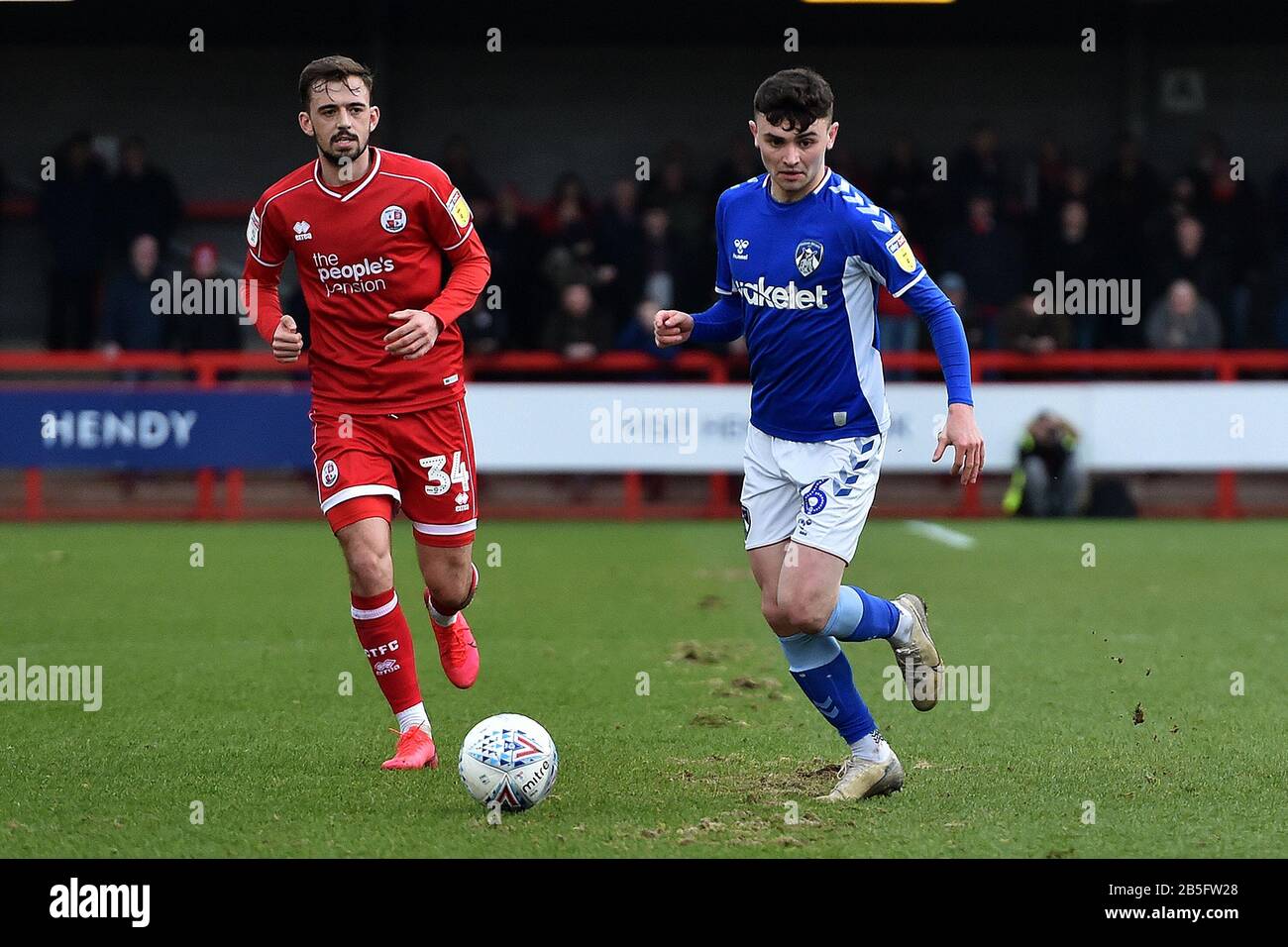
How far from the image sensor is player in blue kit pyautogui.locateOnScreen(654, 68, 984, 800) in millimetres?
5324

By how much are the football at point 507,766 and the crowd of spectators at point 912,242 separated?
9782 mm

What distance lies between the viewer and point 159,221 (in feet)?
53.7

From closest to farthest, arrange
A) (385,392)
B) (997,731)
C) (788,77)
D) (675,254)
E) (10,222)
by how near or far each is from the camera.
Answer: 1. (788,77)
2. (385,392)
3. (997,731)
4. (675,254)
5. (10,222)

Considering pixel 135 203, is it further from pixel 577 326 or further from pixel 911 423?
pixel 911 423

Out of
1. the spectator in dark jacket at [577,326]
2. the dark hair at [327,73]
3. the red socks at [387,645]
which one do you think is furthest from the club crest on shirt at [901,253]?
the spectator in dark jacket at [577,326]

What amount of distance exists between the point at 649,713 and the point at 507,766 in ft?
5.75

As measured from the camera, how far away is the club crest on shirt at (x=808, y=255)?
538cm

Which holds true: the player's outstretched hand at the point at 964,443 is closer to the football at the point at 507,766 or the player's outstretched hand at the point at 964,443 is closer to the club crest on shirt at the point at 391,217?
the football at the point at 507,766

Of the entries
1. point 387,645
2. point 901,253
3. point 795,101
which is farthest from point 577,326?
point 795,101
